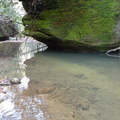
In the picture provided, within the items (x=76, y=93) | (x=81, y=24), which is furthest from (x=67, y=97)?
(x=81, y=24)

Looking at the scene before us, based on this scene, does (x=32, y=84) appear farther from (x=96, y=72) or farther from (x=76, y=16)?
(x=76, y=16)

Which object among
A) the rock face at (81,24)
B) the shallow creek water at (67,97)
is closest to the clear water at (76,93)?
the shallow creek water at (67,97)

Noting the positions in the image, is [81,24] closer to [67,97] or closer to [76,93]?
[76,93]

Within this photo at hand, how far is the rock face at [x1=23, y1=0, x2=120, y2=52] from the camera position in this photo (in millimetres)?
8062

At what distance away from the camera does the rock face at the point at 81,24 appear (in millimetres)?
8062

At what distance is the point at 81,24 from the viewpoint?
8.56 metres

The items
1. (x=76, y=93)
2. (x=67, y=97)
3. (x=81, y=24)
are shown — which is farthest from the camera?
(x=81, y=24)

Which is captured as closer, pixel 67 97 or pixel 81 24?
pixel 67 97

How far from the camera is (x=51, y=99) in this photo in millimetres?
3254

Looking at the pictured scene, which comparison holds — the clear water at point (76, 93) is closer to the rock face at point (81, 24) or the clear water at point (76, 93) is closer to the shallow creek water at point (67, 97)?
the shallow creek water at point (67, 97)

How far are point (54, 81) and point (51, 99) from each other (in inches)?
42.7

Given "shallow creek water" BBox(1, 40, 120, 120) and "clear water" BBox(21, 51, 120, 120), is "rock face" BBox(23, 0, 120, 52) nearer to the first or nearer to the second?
"clear water" BBox(21, 51, 120, 120)

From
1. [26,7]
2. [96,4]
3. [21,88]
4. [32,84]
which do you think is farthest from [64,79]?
[26,7]

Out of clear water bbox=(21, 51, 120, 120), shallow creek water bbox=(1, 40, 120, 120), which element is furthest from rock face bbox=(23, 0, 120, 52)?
shallow creek water bbox=(1, 40, 120, 120)
